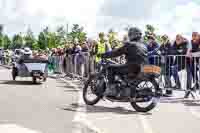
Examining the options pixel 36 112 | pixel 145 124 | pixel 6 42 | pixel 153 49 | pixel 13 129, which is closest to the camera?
pixel 13 129

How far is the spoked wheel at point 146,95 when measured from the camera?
1098 centimetres

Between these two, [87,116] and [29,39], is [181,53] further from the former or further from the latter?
[29,39]

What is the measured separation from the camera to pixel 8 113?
10.2m

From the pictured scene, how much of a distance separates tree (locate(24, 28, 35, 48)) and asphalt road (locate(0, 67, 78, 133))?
64401mm

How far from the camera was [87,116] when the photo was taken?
33.0ft

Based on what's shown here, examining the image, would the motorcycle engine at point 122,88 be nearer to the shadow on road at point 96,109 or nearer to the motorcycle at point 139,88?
the motorcycle at point 139,88

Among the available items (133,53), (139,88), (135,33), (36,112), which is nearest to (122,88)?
(139,88)

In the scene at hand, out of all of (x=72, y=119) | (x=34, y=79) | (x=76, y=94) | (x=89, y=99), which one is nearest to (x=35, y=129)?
(x=72, y=119)

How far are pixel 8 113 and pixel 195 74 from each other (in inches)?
227

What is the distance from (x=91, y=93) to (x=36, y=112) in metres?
2.06

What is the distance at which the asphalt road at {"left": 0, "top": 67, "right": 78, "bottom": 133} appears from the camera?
8430 millimetres

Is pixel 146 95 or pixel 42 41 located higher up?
pixel 42 41

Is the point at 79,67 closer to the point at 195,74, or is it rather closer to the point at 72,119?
the point at 195,74

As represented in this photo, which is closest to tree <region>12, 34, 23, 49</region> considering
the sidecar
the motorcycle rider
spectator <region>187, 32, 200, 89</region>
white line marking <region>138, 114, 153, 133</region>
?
the sidecar
